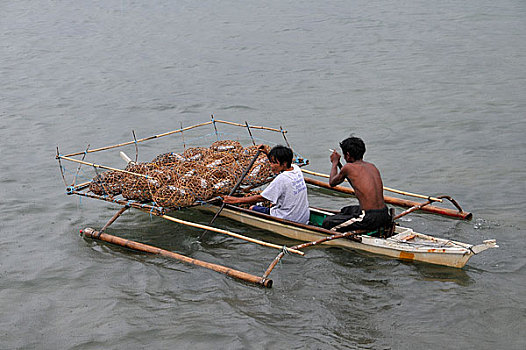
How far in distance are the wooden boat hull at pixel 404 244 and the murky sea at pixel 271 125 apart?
0.13 meters

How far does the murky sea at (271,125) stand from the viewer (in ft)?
20.0

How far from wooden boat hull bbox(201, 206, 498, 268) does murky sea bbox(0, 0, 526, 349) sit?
0.13 metres

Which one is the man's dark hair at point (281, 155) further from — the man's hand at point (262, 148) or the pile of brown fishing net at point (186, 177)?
the pile of brown fishing net at point (186, 177)

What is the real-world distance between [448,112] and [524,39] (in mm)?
6081

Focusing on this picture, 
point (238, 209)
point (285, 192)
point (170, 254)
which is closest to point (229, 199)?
point (238, 209)

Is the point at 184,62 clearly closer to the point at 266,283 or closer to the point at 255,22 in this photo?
the point at 255,22

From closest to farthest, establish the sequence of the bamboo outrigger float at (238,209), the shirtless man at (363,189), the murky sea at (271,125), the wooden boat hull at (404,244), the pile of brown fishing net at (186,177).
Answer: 1. the murky sea at (271,125)
2. the wooden boat hull at (404,244)
3. the bamboo outrigger float at (238,209)
4. the shirtless man at (363,189)
5. the pile of brown fishing net at (186,177)

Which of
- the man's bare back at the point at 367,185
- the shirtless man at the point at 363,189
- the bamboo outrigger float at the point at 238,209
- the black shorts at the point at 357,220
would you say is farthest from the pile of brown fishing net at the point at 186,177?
the man's bare back at the point at 367,185

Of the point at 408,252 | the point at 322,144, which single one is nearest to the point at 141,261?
the point at 408,252

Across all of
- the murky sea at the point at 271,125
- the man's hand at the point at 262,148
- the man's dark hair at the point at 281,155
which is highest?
the man's dark hair at the point at 281,155

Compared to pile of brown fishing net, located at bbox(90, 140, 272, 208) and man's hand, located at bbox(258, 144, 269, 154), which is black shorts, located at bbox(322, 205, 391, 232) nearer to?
man's hand, located at bbox(258, 144, 269, 154)

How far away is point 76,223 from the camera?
888 centimetres

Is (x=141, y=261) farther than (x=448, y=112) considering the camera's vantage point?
No

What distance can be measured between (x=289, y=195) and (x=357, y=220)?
0.84m
